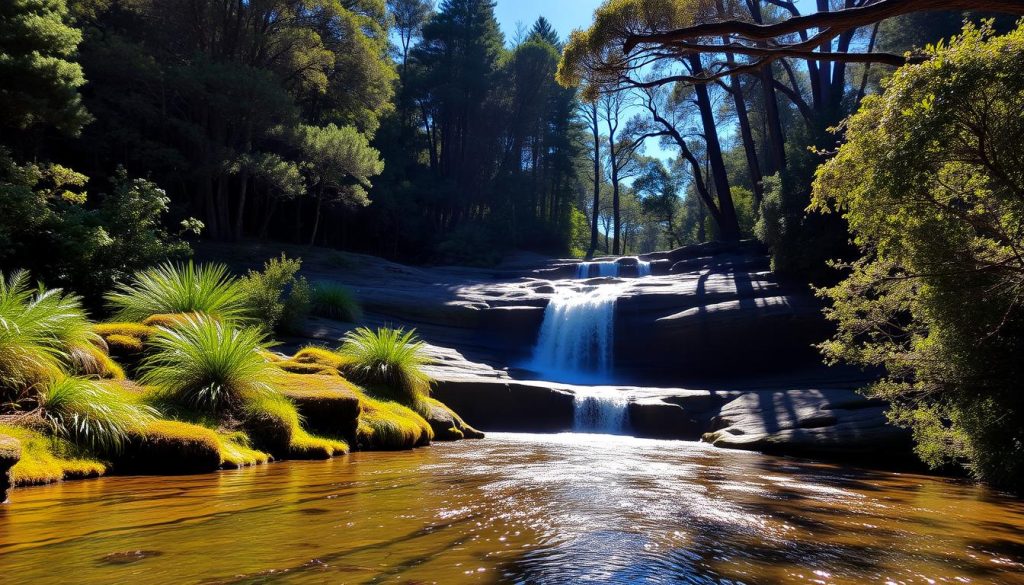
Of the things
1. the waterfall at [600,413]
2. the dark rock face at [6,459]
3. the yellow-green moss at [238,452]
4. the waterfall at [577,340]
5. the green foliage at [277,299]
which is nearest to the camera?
the dark rock face at [6,459]

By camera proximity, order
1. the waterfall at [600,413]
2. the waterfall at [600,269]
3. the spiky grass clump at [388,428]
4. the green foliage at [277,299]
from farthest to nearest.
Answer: the waterfall at [600,269], the waterfall at [600,413], the green foliage at [277,299], the spiky grass clump at [388,428]

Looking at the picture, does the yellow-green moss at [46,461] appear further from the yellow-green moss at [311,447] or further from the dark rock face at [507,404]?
the dark rock face at [507,404]

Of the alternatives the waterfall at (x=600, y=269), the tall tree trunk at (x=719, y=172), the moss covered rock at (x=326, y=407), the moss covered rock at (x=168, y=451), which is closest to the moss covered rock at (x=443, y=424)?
the moss covered rock at (x=326, y=407)

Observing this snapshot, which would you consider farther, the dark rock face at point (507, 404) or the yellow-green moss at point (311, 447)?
the dark rock face at point (507, 404)

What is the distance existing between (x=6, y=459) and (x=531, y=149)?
43.7 metres

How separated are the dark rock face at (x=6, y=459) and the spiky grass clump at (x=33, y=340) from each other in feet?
4.26

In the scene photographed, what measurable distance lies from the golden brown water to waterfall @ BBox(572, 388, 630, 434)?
7.50 meters

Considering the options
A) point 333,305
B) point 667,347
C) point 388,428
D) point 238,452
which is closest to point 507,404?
point 388,428

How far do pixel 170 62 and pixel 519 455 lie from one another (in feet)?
75.0

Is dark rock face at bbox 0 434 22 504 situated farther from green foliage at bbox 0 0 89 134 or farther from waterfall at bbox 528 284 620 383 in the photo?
waterfall at bbox 528 284 620 383

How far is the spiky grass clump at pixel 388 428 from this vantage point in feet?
23.9

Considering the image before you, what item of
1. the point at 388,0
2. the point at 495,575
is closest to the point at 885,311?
the point at 495,575

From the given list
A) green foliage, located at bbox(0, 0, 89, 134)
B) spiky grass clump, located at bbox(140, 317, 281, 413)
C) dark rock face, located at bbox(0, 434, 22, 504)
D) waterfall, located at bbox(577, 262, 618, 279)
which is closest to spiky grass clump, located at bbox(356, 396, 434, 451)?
spiky grass clump, located at bbox(140, 317, 281, 413)

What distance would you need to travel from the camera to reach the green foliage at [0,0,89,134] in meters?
11.9
